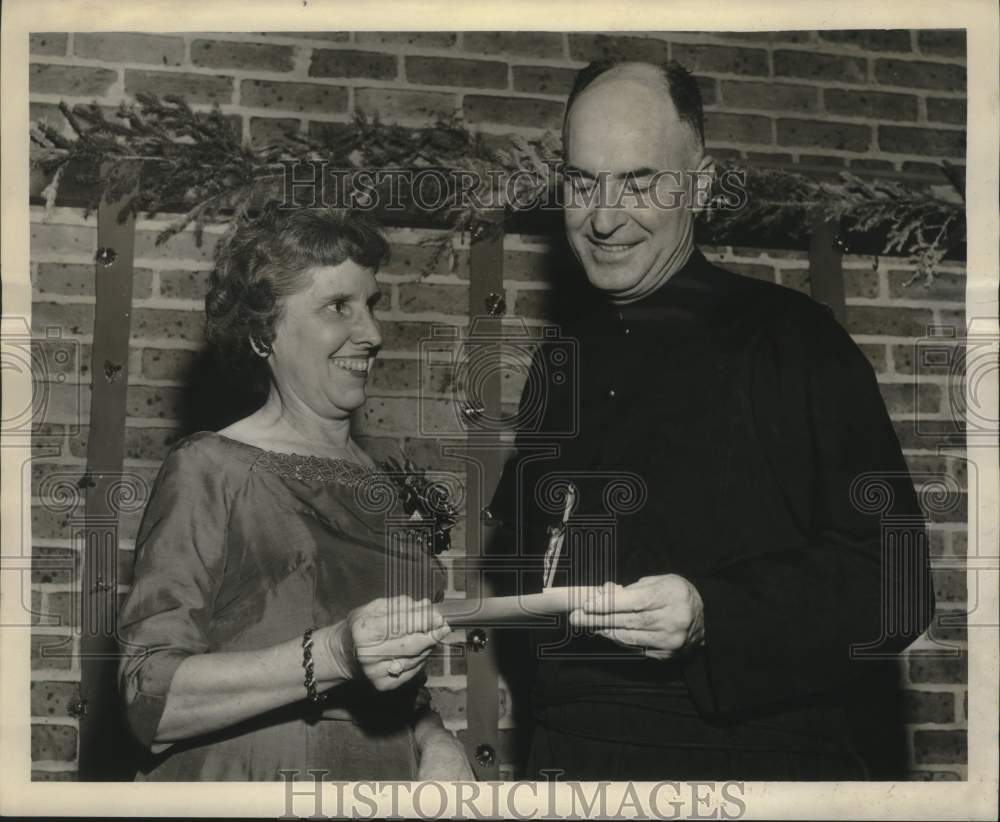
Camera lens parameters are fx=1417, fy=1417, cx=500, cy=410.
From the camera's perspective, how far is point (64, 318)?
8.76 feet

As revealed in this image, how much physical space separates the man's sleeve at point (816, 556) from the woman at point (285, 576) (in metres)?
0.53

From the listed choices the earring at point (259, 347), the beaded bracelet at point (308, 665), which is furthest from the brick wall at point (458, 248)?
the beaded bracelet at point (308, 665)

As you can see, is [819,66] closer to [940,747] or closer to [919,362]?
[919,362]

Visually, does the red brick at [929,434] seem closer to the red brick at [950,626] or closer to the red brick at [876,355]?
the red brick at [876,355]

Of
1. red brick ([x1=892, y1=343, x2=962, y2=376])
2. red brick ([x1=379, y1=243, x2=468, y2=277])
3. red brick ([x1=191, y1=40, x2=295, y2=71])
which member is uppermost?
red brick ([x1=191, y1=40, x2=295, y2=71])

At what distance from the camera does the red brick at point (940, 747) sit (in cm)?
266

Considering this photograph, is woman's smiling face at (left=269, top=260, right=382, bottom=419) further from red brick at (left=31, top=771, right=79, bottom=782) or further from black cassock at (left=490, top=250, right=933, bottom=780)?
red brick at (left=31, top=771, right=79, bottom=782)

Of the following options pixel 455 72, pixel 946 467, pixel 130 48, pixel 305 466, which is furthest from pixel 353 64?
pixel 946 467

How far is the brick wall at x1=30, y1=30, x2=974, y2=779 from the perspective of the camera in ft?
8.68

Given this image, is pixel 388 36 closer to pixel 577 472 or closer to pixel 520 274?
pixel 520 274

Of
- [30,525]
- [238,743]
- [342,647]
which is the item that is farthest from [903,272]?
[30,525]

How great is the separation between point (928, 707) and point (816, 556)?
406 mm

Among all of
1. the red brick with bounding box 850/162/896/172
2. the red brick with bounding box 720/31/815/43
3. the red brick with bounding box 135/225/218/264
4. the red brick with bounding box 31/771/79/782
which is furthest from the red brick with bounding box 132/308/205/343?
the red brick with bounding box 850/162/896/172

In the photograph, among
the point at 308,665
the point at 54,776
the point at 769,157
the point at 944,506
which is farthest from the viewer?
the point at 769,157
